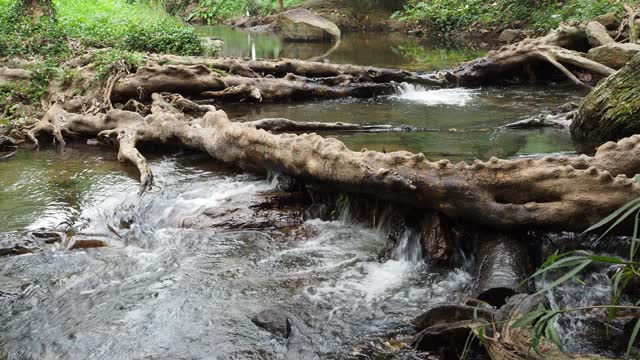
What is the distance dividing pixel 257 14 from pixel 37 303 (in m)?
33.5

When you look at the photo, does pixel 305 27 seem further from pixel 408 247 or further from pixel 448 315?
pixel 448 315

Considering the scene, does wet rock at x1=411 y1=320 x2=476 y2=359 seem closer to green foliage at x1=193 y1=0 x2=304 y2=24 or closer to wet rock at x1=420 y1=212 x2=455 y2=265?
wet rock at x1=420 y1=212 x2=455 y2=265

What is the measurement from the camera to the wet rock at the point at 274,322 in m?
3.40

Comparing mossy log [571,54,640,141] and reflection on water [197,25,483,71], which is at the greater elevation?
mossy log [571,54,640,141]

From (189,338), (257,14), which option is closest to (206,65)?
(189,338)

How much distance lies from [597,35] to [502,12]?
9.19m

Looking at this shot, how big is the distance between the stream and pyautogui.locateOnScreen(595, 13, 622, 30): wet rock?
20.4ft

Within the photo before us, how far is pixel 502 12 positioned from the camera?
1902 cm

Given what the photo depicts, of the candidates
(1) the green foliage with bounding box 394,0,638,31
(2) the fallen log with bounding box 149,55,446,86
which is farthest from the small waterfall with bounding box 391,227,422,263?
(1) the green foliage with bounding box 394,0,638,31

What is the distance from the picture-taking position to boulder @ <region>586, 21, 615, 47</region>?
10312 millimetres

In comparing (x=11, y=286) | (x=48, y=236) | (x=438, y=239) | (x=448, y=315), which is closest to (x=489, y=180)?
(x=438, y=239)

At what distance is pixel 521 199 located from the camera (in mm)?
3889

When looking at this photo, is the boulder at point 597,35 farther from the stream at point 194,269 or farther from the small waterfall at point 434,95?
the stream at point 194,269

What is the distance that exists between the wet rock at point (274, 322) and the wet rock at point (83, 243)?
2.06 metres
